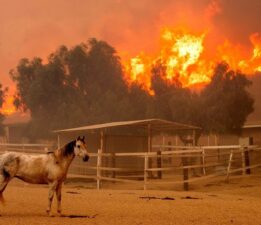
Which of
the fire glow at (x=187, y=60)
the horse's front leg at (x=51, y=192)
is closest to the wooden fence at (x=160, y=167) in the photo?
the horse's front leg at (x=51, y=192)

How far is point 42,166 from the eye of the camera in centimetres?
957

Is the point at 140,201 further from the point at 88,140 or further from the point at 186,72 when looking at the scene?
the point at 186,72

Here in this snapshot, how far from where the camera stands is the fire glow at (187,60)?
43250mm

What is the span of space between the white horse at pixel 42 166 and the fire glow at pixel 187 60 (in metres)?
31.5

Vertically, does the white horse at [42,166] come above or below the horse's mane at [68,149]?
below

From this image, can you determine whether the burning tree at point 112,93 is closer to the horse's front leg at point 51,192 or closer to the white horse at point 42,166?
the white horse at point 42,166

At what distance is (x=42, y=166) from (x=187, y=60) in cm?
3809

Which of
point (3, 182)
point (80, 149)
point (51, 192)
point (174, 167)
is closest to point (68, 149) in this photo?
point (80, 149)

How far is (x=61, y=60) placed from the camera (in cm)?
5122

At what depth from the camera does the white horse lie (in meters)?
9.38

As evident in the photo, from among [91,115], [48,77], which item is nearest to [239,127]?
[91,115]

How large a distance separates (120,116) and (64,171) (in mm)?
36428

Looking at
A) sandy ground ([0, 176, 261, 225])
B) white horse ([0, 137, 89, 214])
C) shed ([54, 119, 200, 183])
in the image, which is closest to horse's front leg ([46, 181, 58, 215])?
white horse ([0, 137, 89, 214])

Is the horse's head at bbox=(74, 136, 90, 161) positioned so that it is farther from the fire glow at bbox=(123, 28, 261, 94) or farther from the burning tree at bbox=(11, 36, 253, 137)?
the fire glow at bbox=(123, 28, 261, 94)
